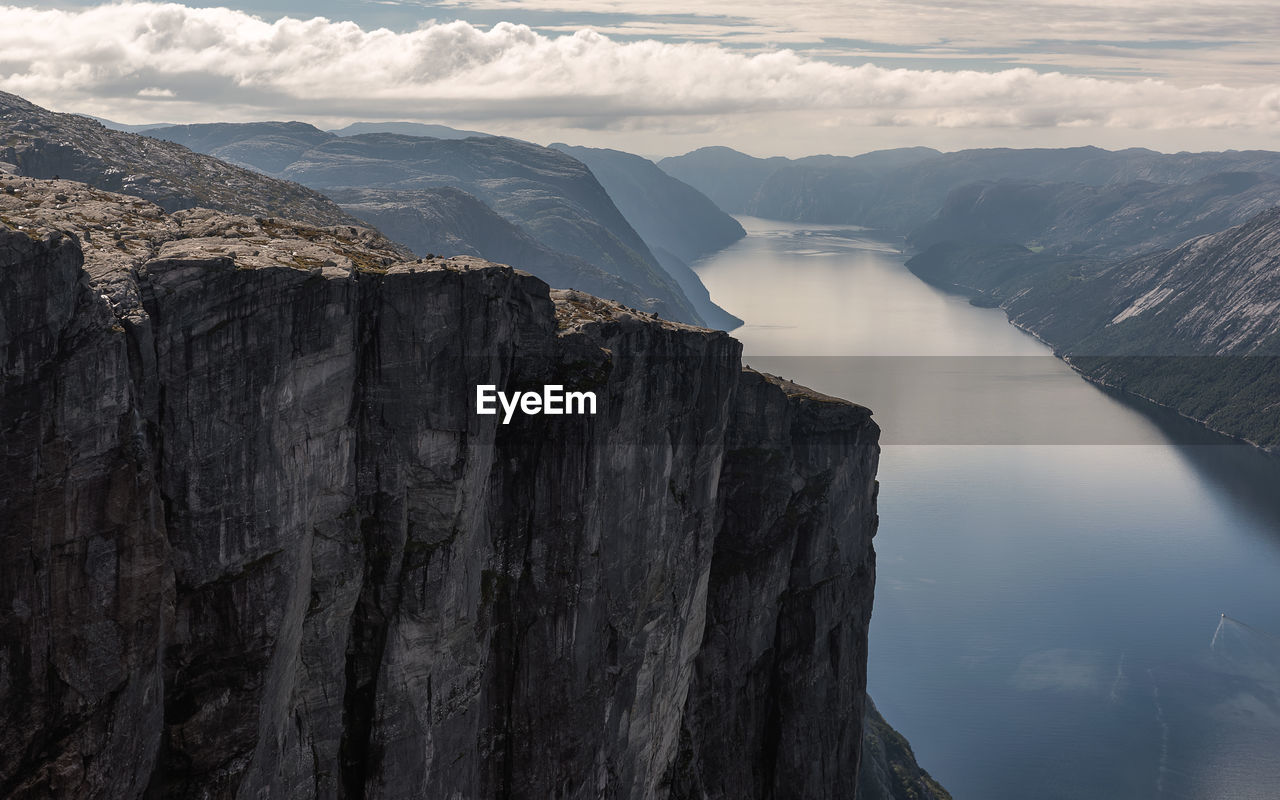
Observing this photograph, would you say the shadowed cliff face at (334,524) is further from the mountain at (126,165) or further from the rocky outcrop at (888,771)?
the mountain at (126,165)

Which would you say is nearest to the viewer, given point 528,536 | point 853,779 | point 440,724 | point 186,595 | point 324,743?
point 186,595

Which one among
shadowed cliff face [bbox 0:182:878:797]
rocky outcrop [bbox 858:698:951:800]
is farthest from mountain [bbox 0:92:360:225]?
rocky outcrop [bbox 858:698:951:800]

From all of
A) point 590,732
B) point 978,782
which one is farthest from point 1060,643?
point 590,732

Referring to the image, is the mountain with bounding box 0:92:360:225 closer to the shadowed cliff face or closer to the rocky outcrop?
the shadowed cliff face

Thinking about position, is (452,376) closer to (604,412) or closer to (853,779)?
(604,412)

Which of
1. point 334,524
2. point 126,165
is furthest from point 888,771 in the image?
point 126,165

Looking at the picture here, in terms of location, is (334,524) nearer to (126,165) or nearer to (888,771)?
(888,771)
